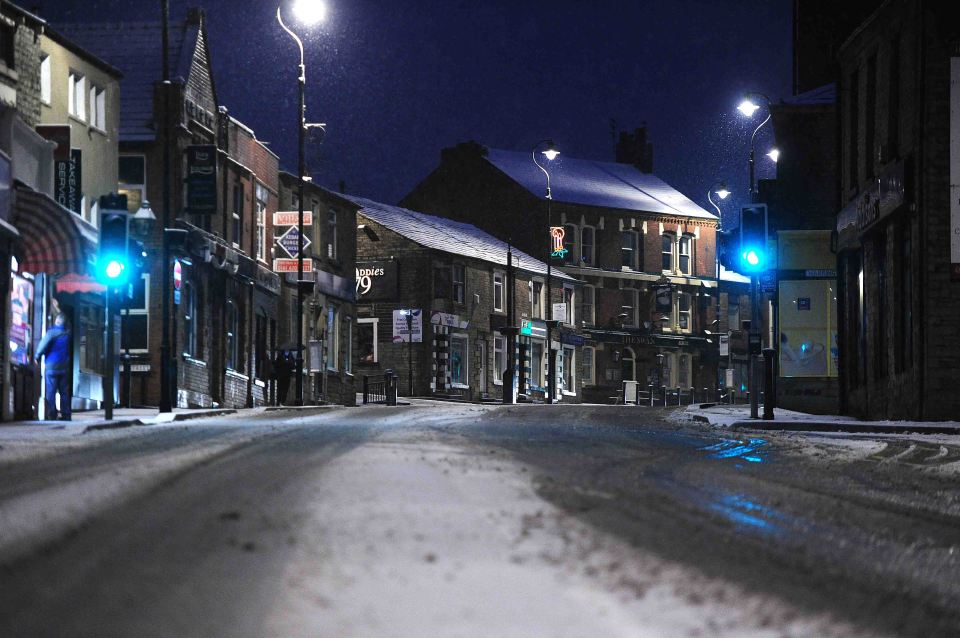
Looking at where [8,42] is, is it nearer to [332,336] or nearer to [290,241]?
[290,241]

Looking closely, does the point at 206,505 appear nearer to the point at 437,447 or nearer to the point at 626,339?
the point at 437,447

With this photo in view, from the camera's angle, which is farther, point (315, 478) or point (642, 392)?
point (642, 392)

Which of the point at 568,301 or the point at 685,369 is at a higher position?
the point at 568,301

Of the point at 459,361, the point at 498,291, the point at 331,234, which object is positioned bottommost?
the point at 459,361

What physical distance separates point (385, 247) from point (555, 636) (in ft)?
202

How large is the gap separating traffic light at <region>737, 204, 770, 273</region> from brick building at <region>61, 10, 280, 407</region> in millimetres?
14119

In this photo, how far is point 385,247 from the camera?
220 ft

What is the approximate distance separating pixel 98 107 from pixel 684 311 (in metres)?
54.4

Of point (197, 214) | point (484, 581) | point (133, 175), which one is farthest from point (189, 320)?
point (484, 581)

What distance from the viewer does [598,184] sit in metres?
85.0

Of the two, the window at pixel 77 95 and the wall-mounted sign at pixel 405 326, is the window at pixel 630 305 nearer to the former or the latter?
the wall-mounted sign at pixel 405 326

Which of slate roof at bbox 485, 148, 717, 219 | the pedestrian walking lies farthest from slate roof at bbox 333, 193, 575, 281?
the pedestrian walking

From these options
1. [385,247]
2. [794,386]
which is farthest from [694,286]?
[794,386]

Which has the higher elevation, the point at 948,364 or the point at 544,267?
the point at 544,267
